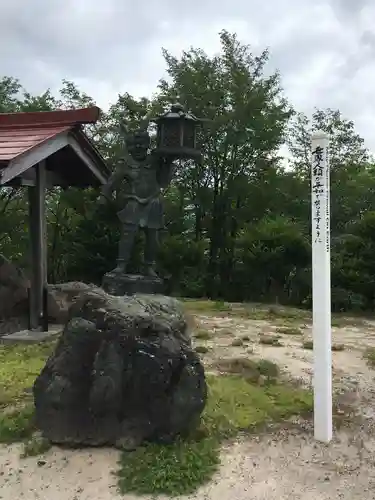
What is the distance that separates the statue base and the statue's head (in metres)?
1.32

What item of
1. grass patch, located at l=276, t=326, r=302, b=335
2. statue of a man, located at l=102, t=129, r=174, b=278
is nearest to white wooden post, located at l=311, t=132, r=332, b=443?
statue of a man, located at l=102, t=129, r=174, b=278

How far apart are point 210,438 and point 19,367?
7.32 ft

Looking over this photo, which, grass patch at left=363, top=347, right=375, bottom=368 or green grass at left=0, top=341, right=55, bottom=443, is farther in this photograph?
grass patch at left=363, top=347, right=375, bottom=368

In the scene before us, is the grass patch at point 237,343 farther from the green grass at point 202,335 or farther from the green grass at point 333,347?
the green grass at point 333,347

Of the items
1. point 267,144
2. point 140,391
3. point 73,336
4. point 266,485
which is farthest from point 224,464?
point 267,144

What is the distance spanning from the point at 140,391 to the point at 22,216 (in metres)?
10.9

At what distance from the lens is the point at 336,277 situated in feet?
32.3

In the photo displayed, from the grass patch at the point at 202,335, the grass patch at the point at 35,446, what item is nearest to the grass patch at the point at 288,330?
the grass patch at the point at 202,335

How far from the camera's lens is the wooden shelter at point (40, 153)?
5.50 meters

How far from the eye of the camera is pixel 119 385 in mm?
3229

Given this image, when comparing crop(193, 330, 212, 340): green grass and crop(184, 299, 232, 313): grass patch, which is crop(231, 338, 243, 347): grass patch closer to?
crop(193, 330, 212, 340): green grass

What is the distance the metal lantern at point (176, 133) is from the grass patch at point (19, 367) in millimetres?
2383

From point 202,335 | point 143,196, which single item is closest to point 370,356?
point 202,335

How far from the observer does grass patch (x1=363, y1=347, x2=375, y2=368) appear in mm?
5343
